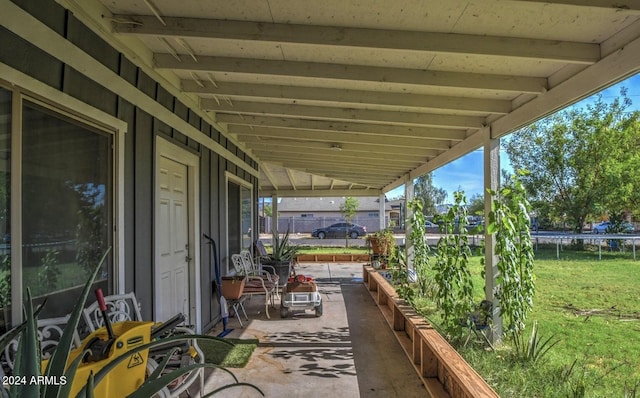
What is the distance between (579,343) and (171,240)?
4160mm

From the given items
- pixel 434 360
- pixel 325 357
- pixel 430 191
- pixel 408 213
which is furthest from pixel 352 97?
pixel 430 191

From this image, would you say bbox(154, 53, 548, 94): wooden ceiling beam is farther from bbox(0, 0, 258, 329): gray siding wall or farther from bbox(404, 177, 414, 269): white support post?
bbox(404, 177, 414, 269): white support post

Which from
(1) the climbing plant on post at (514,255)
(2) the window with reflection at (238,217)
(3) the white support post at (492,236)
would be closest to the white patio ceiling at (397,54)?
(3) the white support post at (492,236)

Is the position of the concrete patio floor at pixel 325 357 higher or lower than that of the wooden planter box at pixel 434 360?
lower

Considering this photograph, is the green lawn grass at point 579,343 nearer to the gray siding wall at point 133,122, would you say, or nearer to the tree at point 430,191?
the gray siding wall at point 133,122

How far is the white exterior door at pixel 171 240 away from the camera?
3.16 metres

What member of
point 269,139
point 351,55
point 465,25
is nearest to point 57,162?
point 351,55

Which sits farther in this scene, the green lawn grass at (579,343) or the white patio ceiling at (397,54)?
the green lawn grass at (579,343)

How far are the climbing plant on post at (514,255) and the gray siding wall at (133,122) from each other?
273 cm

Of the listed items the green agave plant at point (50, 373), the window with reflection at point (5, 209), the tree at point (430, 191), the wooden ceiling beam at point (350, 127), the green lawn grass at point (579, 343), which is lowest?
the green lawn grass at point (579, 343)

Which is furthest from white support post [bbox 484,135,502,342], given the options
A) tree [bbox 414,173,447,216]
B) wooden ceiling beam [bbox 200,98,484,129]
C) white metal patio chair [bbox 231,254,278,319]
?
tree [bbox 414,173,447,216]

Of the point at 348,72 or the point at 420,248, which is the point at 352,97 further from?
the point at 420,248

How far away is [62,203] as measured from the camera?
2023 millimetres

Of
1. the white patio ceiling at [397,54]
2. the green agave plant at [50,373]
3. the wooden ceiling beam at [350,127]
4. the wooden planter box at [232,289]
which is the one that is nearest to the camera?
the green agave plant at [50,373]
